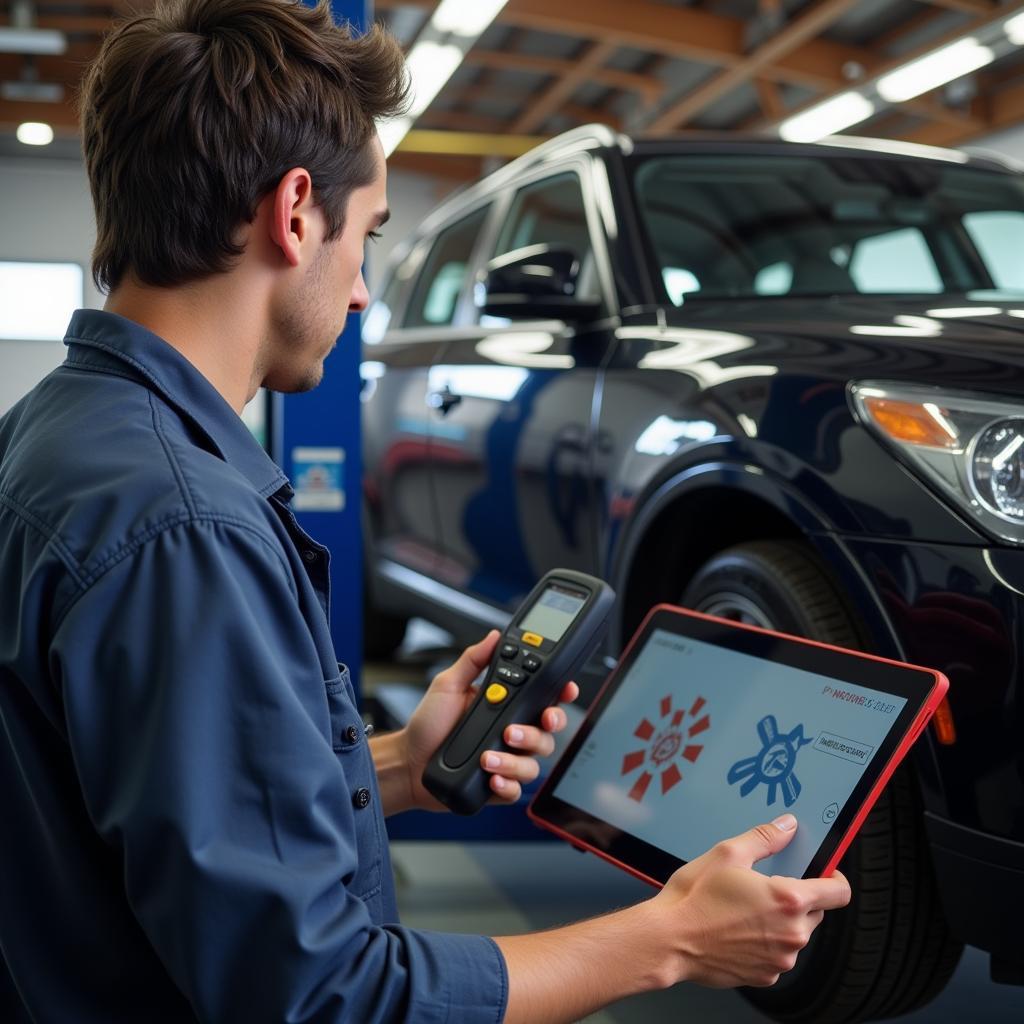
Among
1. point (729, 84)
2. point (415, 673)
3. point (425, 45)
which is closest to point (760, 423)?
point (415, 673)

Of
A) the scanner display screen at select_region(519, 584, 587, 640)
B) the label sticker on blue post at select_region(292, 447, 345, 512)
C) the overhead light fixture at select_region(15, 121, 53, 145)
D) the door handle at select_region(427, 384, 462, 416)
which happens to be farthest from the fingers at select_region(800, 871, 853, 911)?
the overhead light fixture at select_region(15, 121, 53, 145)

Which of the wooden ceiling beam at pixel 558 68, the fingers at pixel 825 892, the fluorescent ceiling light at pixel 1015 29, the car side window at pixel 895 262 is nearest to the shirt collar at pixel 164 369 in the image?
the fingers at pixel 825 892

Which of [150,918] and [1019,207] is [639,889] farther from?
[150,918]

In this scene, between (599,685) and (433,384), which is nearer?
(599,685)

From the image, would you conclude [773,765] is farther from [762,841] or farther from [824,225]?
[824,225]

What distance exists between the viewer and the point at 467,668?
149cm

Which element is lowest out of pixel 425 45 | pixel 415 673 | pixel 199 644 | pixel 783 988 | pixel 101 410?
pixel 415 673

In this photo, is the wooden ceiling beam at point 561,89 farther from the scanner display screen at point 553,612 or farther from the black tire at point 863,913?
the scanner display screen at point 553,612

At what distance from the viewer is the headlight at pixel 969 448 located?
150cm

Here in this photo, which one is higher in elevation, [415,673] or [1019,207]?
[1019,207]

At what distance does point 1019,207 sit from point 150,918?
106 inches

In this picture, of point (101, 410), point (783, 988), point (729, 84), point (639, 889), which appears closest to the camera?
point (101, 410)

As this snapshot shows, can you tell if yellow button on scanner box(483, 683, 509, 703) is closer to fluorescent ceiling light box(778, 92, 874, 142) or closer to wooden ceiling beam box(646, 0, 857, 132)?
wooden ceiling beam box(646, 0, 857, 132)

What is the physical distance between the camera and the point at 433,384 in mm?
3279
